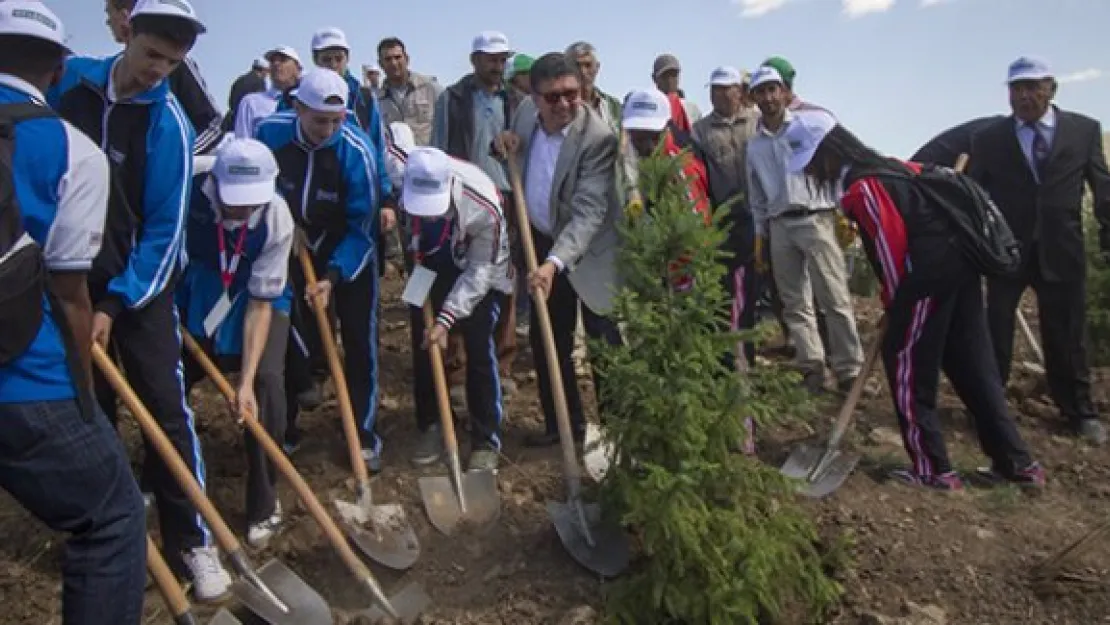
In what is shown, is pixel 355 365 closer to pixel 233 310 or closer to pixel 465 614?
pixel 233 310

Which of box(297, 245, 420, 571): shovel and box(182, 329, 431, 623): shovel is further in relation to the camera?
box(297, 245, 420, 571): shovel

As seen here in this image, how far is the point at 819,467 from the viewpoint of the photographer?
5.34 m

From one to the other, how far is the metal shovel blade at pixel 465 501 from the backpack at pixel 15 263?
7.90ft

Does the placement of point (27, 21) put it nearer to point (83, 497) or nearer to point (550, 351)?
point (83, 497)

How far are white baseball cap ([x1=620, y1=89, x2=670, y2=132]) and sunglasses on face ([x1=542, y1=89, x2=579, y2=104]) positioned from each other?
31 centimetres

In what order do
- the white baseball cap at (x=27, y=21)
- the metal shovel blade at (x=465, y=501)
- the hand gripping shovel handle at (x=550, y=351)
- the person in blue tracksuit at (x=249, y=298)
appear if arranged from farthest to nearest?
the metal shovel blade at (x=465, y=501) < the hand gripping shovel handle at (x=550, y=351) < the person in blue tracksuit at (x=249, y=298) < the white baseball cap at (x=27, y=21)

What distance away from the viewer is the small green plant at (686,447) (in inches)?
150

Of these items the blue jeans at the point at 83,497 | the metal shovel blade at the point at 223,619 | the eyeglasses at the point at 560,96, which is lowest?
the metal shovel blade at the point at 223,619

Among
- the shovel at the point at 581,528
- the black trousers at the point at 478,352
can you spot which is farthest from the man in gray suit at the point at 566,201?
the shovel at the point at 581,528

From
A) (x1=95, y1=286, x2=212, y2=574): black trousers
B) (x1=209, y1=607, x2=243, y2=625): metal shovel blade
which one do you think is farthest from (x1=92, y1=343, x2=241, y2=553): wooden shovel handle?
(x1=209, y1=607, x2=243, y2=625): metal shovel blade

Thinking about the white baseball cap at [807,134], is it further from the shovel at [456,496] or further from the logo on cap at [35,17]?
the logo on cap at [35,17]

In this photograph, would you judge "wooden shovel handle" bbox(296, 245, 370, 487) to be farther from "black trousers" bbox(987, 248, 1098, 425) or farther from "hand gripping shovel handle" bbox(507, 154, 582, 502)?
"black trousers" bbox(987, 248, 1098, 425)

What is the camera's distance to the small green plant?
3801mm

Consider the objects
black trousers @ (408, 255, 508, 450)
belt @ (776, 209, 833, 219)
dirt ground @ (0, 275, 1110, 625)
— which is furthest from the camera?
belt @ (776, 209, 833, 219)
